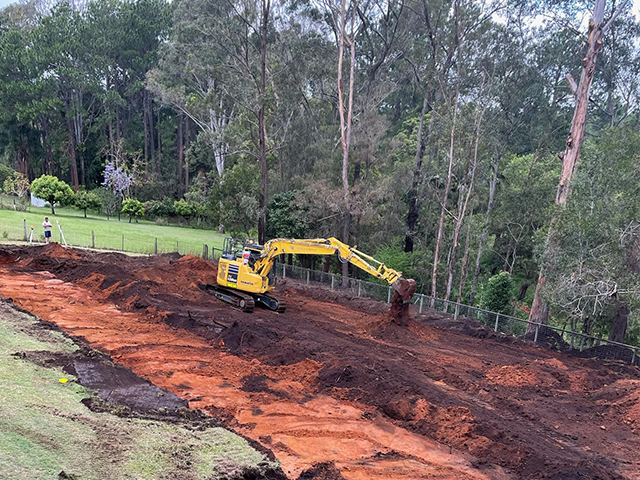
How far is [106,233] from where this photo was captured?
35.9 m

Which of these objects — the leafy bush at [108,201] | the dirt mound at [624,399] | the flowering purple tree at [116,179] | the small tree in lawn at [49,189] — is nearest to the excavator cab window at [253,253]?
the dirt mound at [624,399]

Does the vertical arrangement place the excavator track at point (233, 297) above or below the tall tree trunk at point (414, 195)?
below

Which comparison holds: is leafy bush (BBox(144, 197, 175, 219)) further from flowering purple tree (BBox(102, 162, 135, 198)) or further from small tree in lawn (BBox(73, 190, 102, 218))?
small tree in lawn (BBox(73, 190, 102, 218))

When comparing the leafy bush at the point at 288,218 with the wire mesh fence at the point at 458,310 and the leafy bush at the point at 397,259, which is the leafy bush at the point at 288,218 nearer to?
the wire mesh fence at the point at 458,310

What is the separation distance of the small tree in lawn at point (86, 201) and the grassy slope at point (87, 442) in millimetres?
39978

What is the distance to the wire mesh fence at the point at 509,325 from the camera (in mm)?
16594

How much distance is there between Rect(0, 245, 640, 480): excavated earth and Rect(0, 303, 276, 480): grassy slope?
4.22ft

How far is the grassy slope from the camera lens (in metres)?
6.07

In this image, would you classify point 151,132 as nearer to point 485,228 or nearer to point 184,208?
point 184,208

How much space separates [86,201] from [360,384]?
4161 cm

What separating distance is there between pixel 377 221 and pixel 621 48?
18509mm

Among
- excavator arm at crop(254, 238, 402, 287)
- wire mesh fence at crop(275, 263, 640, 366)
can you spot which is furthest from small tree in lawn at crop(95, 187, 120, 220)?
excavator arm at crop(254, 238, 402, 287)

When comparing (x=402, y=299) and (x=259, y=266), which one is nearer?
(x=402, y=299)

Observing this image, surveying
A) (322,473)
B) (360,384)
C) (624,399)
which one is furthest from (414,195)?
(322,473)
